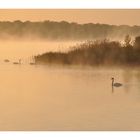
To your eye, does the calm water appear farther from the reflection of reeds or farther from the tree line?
the tree line

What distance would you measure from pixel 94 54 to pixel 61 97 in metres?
0.29

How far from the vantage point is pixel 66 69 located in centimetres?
250

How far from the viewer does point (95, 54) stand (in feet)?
8.28

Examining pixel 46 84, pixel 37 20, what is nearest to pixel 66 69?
pixel 46 84

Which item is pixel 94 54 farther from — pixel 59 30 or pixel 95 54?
pixel 59 30

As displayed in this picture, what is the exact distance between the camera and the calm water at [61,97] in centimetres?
248

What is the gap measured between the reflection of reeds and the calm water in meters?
0.06

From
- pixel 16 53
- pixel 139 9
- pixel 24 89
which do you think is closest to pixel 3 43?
pixel 16 53

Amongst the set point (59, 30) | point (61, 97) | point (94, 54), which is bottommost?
point (61, 97)

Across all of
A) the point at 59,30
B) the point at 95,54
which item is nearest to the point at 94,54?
the point at 95,54
